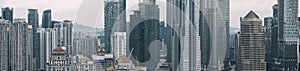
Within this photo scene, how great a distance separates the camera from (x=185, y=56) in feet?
18.1

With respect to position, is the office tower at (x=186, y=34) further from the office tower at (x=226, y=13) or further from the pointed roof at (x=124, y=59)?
the pointed roof at (x=124, y=59)

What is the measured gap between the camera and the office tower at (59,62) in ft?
20.5

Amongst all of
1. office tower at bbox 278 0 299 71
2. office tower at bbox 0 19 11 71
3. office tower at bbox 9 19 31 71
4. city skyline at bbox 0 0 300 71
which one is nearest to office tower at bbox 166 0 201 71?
city skyline at bbox 0 0 300 71

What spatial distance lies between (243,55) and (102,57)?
280 centimetres

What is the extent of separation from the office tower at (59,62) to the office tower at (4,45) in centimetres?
143

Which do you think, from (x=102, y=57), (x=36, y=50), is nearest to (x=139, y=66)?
(x=102, y=57)

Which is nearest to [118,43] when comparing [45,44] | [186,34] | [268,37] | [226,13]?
[186,34]

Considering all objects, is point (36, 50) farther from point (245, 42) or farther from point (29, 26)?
point (245, 42)

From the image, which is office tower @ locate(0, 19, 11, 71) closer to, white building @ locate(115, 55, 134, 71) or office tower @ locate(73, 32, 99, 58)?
office tower @ locate(73, 32, 99, 58)

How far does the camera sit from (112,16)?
19.7 ft

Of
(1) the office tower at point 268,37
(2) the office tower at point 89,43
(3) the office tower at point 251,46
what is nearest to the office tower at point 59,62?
(2) the office tower at point 89,43

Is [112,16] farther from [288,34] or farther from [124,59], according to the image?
[288,34]

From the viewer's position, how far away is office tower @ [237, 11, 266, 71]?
7098mm

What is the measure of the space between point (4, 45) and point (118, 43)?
359 cm
